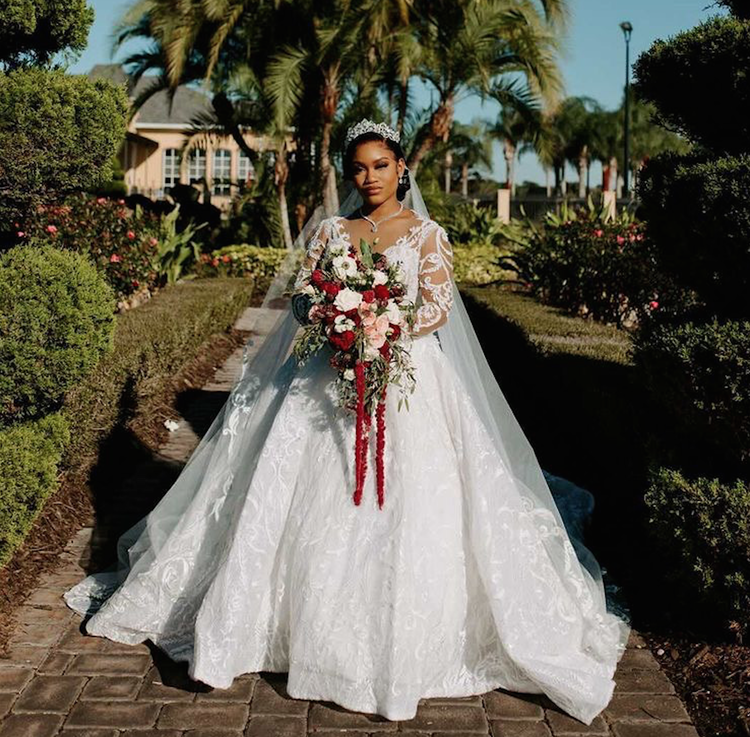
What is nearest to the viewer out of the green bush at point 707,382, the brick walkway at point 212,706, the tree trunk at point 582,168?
the brick walkway at point 212,706

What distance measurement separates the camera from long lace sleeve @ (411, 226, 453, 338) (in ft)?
12.8

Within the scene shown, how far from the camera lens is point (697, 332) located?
395cm

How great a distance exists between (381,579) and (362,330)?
0.93m

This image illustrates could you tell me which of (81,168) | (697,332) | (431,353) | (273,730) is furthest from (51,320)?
(697,332)

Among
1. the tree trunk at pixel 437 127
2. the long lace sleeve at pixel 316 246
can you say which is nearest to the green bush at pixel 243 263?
the tree trunk at pixel 437 127

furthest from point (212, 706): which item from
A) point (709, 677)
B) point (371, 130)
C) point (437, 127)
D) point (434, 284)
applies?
point (437, 127)

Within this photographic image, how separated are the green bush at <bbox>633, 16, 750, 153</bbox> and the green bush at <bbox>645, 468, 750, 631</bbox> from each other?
151 cm

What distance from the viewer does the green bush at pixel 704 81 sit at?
13.4 ft

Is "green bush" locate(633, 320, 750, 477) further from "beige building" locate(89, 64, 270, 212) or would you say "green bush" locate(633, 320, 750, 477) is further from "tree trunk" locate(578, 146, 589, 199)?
"tree trunk" locate(578, 146, 589, 199)

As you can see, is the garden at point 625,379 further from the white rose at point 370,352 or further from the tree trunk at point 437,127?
the tree trunk at point 437,127

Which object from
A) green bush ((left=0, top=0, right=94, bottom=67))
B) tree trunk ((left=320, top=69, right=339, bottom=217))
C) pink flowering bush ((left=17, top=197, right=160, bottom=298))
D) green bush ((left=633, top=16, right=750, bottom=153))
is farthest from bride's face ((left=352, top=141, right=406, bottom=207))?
tree trunk ((left=320, top=69, right=339, bottom=217))

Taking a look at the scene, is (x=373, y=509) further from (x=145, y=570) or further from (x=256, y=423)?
(x=145, y=570)

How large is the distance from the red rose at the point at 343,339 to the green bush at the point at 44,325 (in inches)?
58.0

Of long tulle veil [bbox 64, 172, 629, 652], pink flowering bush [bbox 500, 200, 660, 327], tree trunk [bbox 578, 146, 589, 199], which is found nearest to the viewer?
long tulle veil [bbox 64, 172, 629, 652]
